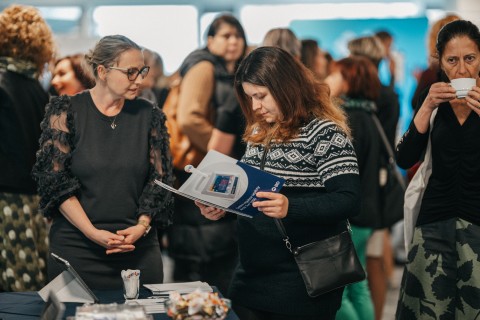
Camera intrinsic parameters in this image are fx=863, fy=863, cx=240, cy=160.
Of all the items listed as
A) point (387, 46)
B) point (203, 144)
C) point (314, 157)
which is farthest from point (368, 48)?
point (314, 157)

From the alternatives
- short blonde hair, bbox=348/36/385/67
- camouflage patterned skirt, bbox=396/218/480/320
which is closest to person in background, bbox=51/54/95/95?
short blonde hair, bbox=348/36/385/67

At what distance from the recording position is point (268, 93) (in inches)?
124

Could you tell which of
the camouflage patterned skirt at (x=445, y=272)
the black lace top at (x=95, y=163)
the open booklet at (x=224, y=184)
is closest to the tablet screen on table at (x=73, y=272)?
the open booklet at (x=224, y=184)

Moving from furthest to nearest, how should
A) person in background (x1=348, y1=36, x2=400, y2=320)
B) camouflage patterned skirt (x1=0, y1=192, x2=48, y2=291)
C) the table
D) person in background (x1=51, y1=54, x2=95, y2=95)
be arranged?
person in background (x1=348, y1=36, x2=400, y2=320), person in background (x1=51, y1=54, x2=95, y2=95), camouflage patterned skirt (x1=0, y1=192, x2=48, y2=291), the table

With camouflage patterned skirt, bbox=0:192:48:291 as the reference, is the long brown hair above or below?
above

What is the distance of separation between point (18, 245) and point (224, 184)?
6.12ft

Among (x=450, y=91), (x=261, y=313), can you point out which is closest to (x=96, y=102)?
(x=261, y=313)

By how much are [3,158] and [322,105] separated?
1.96 m

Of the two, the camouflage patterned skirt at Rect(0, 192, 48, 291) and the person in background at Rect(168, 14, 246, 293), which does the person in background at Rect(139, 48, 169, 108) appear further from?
the camouflage patterned skirt at Rect(0, 192, 48, 291)

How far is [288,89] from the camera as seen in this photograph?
3.15 meters

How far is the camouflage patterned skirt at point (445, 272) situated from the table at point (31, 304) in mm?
1098

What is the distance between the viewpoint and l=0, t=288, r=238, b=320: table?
2.88m

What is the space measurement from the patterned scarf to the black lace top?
1.01m

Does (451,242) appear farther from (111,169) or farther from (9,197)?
(9,197)
